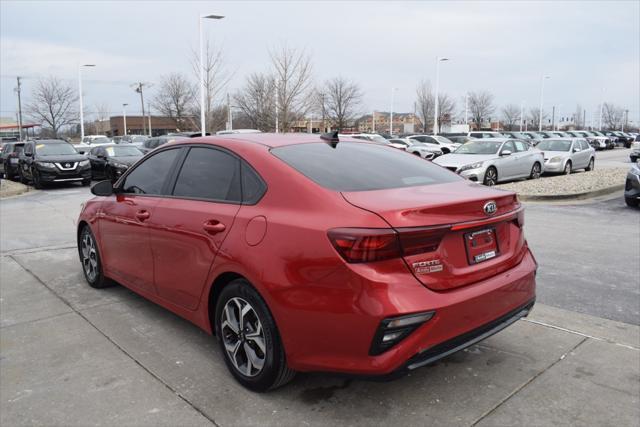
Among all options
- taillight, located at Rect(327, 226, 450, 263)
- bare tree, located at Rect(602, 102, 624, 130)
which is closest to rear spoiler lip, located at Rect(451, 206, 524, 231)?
taillight, located at Rect(327, 226, 450, 263)

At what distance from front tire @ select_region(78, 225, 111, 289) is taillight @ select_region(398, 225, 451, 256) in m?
3.65

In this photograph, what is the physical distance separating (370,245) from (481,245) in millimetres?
810

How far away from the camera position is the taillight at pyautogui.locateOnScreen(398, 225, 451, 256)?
271 cm

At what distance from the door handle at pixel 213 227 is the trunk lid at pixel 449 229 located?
878mm

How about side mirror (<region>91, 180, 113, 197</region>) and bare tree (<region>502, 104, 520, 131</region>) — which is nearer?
side mirror (<region>91, 180, 113, 197</region>)

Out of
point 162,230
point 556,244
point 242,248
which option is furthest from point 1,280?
point 556,244

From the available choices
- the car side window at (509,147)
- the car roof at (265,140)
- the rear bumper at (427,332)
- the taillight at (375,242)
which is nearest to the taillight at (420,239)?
the taillight at (375,242)

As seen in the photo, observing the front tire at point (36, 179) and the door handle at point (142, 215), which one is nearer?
the door handle at point (142, 215)

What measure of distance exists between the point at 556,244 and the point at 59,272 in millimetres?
6591

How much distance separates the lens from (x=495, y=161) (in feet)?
52.0

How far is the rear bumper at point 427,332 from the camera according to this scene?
267 centimetres

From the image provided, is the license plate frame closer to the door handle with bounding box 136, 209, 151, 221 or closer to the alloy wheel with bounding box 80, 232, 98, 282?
the door handle with bounding box 136, 209, 151, 221

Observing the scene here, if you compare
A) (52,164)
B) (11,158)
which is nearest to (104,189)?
(52,164)

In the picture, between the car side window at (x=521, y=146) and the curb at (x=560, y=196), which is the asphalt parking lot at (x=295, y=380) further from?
the car side window at (x=521, y=146)
